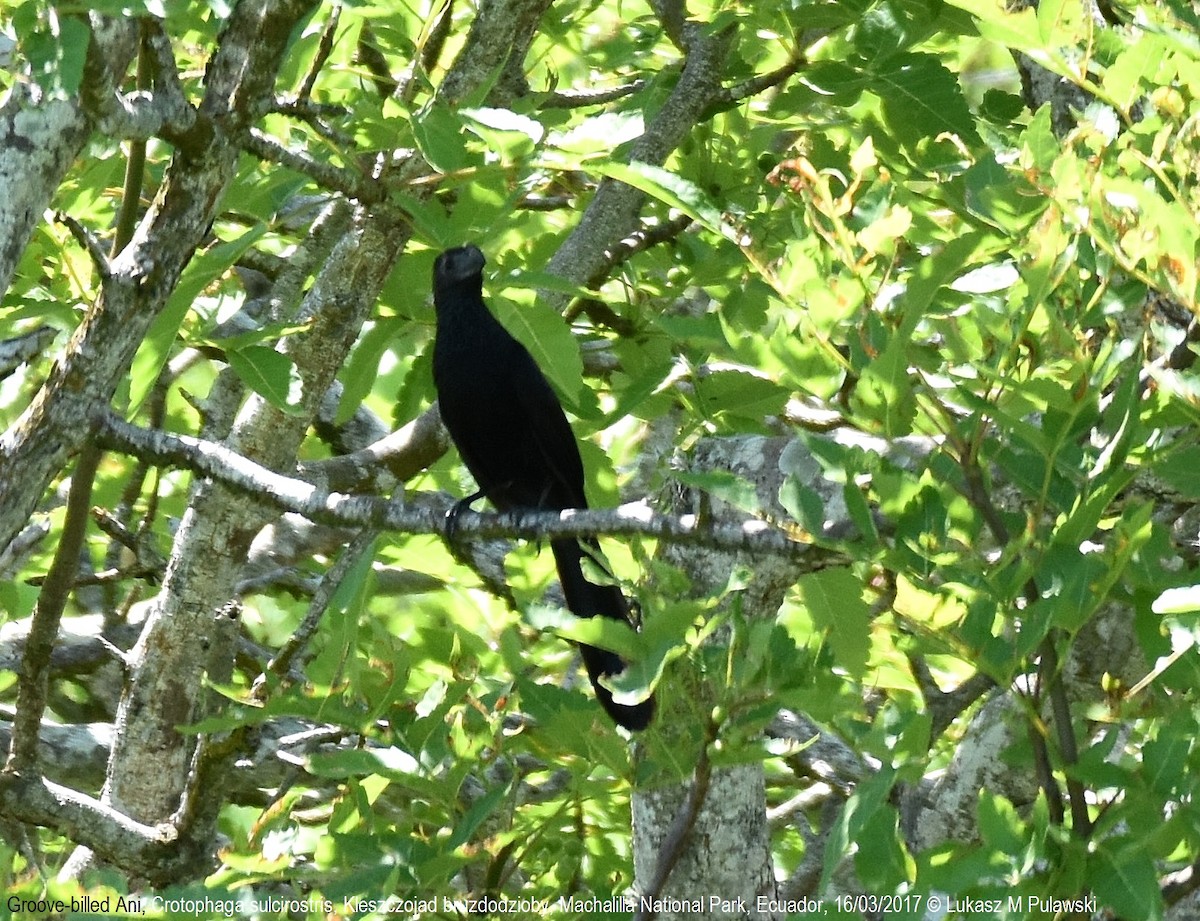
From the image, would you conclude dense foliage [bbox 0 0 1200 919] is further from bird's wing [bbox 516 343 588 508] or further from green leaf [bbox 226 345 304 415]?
bird's wing [bbox 516 343 588 508]

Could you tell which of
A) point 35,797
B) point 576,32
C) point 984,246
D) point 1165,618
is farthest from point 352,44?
point 1165,618

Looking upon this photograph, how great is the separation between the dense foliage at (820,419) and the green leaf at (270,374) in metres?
0.01

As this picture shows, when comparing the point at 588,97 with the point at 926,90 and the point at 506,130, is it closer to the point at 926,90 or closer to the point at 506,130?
the point at 926,90

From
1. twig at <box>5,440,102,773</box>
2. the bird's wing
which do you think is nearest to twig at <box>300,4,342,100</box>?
twig at <box>5,440,102,773</box>

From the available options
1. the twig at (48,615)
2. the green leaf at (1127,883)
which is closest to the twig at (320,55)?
the twig at (48,615)

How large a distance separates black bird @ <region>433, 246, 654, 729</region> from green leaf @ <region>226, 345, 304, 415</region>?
5.14 ft

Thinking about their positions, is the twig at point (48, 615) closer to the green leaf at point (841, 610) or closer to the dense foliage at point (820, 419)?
the dense foliage at point (820, 419)

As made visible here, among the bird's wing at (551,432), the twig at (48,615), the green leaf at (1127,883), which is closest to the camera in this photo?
the green leaf at (1127,883)

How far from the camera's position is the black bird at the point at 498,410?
14.9 ft

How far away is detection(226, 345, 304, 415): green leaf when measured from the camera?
2.83m

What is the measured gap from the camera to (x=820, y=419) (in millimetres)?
3293

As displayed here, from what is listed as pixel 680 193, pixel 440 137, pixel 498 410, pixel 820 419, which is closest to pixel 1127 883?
pixel 680 193

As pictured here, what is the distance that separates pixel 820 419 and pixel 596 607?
4.43ft

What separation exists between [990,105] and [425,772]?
2.47m
